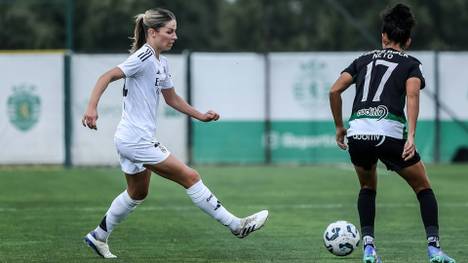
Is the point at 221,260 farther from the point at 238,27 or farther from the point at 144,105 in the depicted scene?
the point at 238,27

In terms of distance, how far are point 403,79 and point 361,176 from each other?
84 cm

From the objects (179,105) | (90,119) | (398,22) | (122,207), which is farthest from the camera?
(179,105)

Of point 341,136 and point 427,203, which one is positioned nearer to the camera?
point 427,203

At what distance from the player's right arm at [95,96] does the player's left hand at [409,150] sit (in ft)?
7.37

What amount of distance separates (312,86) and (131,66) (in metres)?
16.8

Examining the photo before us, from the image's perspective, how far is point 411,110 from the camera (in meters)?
8.15

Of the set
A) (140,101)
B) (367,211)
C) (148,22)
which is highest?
(148,22)

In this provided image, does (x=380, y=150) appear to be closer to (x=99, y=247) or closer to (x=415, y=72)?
(x=415, y=72)

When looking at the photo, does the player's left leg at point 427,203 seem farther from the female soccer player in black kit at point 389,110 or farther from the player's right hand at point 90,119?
the player's right hand at point 90,119

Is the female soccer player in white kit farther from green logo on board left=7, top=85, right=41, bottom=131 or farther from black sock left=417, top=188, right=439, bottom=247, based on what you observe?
green logo on board left=7, top=85, right=41, bottom=131

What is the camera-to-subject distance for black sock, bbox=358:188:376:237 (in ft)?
27.9

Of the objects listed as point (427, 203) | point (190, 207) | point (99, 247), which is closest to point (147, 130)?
point (99, 247)

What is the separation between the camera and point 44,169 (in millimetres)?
23797

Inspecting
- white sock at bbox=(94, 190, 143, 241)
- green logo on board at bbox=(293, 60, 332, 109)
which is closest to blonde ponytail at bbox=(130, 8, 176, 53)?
white sock at bbox=(94, 190, 143, 241)
